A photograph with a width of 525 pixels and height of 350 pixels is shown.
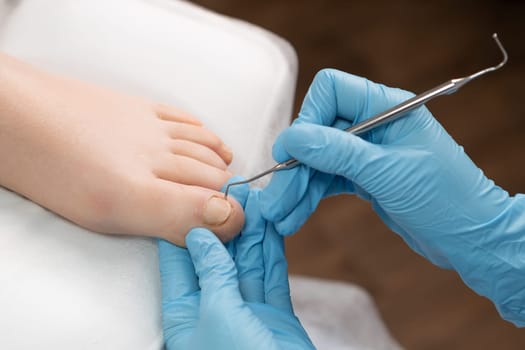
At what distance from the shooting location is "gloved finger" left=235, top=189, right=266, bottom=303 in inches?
35.9

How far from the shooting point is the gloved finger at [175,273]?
2.74 feet

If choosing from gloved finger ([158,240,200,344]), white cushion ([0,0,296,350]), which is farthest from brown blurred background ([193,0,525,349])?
gloved finger ([158,240,200,344])

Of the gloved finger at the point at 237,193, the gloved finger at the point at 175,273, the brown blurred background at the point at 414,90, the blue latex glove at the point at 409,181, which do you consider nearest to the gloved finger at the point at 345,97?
the blue latex glove at the point at 409,181

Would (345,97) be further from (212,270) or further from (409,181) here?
(212,270)

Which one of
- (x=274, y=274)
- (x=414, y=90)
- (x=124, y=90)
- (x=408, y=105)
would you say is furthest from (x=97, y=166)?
(x=414, y=90)

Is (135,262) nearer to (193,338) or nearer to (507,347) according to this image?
(193,338)

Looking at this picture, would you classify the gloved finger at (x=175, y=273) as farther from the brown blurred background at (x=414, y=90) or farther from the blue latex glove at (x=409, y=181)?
the brown blurred background at (x=414, y=90)

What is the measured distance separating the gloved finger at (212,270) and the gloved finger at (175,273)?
0.02 metres

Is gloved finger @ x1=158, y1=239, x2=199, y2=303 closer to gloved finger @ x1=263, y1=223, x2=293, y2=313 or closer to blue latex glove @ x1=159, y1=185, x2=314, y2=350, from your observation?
blue latex glove @ x1=159, y1=185, x2=314, y2=350

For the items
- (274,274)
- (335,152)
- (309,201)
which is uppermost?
(335,152)

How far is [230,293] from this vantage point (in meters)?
0.79

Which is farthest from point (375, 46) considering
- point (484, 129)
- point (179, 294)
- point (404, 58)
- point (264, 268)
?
point (179, 294)

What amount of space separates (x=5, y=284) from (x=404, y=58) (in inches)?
61.0

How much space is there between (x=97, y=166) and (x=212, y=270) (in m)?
0.23
